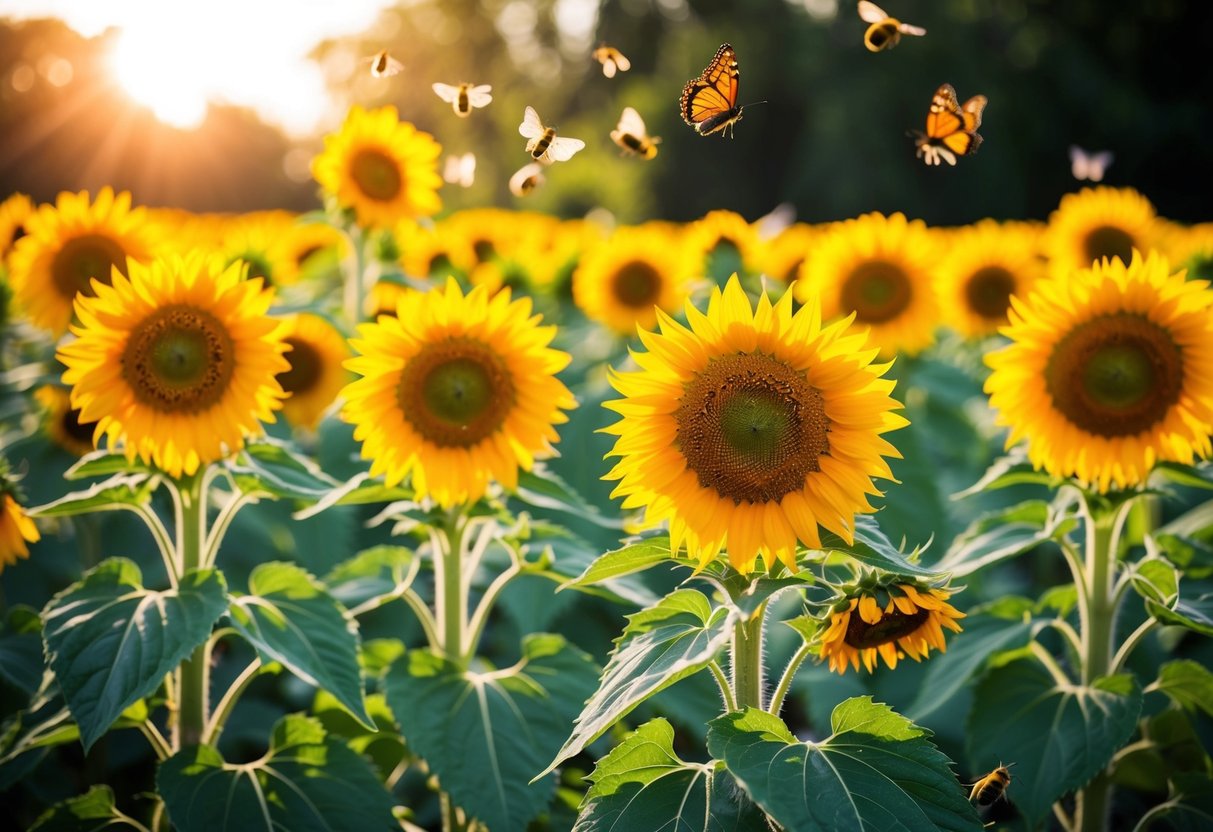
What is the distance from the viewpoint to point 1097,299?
2.78 metres

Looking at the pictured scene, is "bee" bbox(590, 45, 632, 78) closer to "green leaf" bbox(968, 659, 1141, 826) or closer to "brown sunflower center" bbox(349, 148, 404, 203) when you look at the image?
"green leaf" bbox(968, 659, 1141, 826)

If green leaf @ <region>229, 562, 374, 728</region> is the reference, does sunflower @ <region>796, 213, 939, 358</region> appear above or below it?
above

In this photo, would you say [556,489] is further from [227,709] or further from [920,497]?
[920,497]

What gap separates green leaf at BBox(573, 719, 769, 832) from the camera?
203 centimetres

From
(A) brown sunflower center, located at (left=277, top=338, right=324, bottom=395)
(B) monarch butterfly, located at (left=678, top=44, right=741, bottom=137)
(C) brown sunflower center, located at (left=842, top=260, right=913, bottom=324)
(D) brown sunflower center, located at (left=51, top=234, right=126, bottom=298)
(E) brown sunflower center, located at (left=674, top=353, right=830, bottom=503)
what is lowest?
(E) brown sunflower center, located at (left=674, top=353, right=830, bottom=503)

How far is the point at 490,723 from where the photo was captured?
264cm

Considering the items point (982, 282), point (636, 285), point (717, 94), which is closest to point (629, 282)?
point (636, 285)

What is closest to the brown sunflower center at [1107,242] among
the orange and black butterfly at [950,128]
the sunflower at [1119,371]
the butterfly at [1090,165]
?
the butterfly at [1090,165]

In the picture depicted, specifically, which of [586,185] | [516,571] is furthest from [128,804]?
[586,185]

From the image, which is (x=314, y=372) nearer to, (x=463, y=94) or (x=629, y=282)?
(x=629, y=282)

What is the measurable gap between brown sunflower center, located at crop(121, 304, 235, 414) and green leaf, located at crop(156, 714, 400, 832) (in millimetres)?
849

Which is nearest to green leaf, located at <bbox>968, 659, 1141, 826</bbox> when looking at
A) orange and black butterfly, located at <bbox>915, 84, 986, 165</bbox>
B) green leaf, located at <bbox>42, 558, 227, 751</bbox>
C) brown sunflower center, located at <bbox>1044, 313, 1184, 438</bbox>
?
brown sunflower center, located at <bbox>1044, 313, 1184, 438</bbox>

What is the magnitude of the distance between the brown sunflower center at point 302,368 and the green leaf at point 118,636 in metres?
2.02

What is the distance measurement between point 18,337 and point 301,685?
83.6 inches
